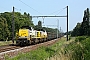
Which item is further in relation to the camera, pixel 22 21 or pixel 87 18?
pixel 22 21

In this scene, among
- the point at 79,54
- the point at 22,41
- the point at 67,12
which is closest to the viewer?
the point at 79,54

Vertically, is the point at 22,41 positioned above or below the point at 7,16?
below

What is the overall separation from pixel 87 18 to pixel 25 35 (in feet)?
172

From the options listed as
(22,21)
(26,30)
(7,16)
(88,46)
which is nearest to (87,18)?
(22,21)

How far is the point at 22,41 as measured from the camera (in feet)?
137

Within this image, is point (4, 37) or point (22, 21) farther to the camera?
point (22, 21)

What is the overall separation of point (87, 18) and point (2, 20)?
31.9 m

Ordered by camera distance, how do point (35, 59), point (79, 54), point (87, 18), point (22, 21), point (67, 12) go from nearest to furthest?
1. point (35, 59)
2. point (79, 54)
3. point (67, 12)
4. point (87, 18)
5. point (22, 21)

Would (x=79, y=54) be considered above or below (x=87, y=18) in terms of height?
below

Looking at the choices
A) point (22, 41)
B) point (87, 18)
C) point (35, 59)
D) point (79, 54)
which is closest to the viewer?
point (35, 59)

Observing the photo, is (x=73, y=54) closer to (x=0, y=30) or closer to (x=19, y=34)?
(x=19, y=34)

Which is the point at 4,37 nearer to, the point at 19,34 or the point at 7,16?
the point at 7,16

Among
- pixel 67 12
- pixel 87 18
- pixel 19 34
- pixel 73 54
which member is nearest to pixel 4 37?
pixel 87 18

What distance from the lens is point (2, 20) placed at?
96312 mm
